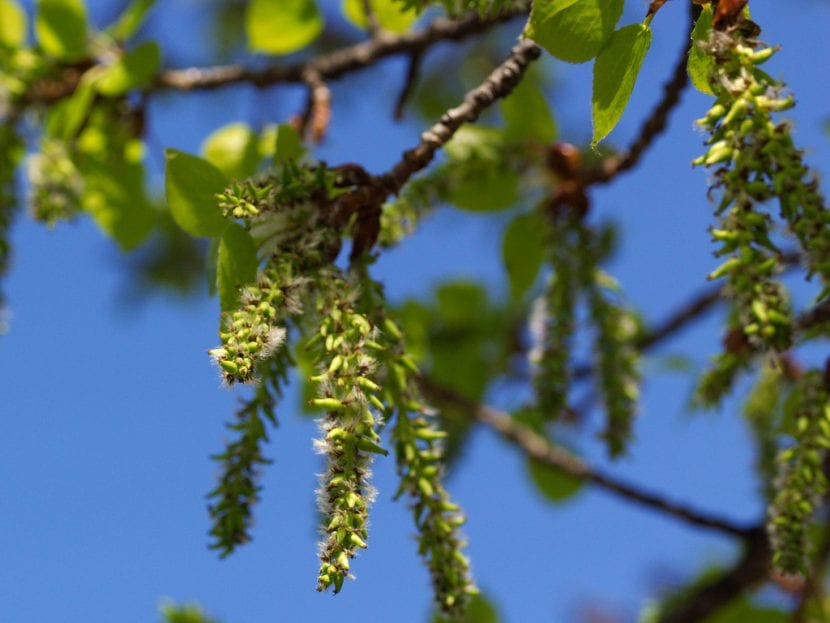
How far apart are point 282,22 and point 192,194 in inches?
29.6

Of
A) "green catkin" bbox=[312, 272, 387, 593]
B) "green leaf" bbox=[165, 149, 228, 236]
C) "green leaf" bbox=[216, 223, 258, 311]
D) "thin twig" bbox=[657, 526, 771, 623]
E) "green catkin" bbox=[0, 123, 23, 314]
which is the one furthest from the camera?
"thin twig" bbox=[657, 526, 771, 623]

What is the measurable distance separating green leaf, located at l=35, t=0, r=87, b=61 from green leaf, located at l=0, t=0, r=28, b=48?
0.08 meters

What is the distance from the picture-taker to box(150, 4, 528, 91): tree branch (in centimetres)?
156

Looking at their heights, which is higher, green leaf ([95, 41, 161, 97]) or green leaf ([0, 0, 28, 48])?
green leaf ([0, 0, 28, 48])

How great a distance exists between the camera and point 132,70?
149 cm

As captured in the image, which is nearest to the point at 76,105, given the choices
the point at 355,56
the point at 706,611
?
the point at 355,56

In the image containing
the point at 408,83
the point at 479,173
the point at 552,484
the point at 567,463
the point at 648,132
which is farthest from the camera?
the point at 552,484

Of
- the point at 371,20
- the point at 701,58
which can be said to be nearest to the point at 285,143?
the point at 701,58

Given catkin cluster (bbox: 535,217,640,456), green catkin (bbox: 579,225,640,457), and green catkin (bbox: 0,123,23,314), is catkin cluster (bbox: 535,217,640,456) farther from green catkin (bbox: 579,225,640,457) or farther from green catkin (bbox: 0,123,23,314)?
green catkin (bbox: 0,123,23,314)

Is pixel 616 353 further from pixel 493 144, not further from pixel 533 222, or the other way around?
pixel 493 144

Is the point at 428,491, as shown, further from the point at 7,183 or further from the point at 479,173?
the point at 7,183

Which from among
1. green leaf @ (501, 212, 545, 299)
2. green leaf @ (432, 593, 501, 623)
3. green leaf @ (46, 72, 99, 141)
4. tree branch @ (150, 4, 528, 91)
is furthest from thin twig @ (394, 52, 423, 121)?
green leaf @ (432, 593, 501, 623)

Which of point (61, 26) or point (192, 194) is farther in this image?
point (61, 26)

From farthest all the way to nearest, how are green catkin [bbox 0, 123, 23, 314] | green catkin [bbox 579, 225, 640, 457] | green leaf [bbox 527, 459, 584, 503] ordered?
green leaf [bbox 527, 459, 584, 503], green catkin [bbox 0, 123, 23, 314], green catkin [bbox 579, 225, 640, 457]
